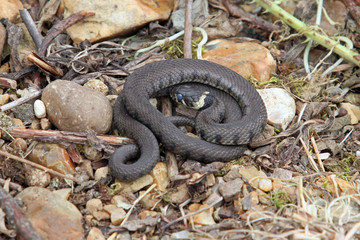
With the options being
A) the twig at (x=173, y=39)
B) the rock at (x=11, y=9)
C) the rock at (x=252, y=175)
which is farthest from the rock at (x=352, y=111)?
the rock at (x=11, y=9)

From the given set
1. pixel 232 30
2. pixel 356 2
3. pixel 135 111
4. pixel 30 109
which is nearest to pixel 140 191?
pixel 135 111

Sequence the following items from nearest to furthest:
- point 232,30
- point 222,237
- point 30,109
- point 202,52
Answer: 1. point 222,237
2. point 30,109
3. point 202,52
4. point 232,30

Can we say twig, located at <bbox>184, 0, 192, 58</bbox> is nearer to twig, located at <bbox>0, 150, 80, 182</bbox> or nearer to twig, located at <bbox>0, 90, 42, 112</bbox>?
twig, located at <bbox>0, 90, 42, 112</bbox>

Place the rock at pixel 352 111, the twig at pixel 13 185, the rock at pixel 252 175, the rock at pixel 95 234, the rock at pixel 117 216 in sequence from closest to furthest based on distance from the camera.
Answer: the rock at pixel 95 234 → the rock at pixel 117 216 → the twig at pixel 13 185 → the rock at pixel 252 175 → the rock at pixel 352 111

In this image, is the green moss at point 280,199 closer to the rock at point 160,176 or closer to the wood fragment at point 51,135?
the rock at point 160,176

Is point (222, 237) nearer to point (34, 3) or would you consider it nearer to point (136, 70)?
point (136, 70)

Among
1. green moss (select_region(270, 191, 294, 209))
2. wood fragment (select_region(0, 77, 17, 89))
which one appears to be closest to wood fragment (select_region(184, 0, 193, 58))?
wood fragment (select_region(0, 77, 17, 89))
